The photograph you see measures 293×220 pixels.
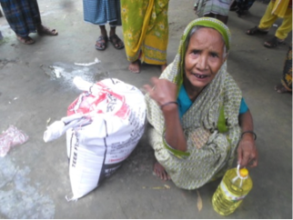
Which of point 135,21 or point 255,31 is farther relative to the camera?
point 255,31

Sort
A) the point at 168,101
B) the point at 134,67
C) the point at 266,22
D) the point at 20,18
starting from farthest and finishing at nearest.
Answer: the point at 266,22
the point at 20,18
the point at 134,67
the point at 168,101

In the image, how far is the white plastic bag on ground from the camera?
112 centimetres

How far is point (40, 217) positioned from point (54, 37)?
2.53m

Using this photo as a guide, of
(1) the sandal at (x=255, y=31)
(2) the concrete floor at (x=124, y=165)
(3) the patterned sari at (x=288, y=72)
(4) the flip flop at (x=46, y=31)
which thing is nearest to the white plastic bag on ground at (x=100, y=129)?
(2) the concrete floor at (x=124, y=165)

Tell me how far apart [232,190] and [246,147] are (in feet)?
0.82

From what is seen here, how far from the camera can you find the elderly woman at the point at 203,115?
3.40ft

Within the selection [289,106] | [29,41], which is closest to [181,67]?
[289,106]

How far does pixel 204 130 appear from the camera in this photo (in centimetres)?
133

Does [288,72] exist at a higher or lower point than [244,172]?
lower

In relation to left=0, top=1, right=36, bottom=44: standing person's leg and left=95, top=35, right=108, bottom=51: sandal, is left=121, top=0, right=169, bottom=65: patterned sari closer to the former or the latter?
left=95, top=35, right=108, bottom=51: sandal

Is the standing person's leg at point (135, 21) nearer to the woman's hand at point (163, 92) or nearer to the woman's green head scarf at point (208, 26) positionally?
the woman's green head scarf at point (208, 26)

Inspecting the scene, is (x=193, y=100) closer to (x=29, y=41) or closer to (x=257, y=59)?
(x=257, y=59)

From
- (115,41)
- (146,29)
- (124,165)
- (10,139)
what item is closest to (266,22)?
(146,29)

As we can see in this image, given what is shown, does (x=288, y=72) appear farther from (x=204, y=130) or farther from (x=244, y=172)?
(x=244, y=172)
